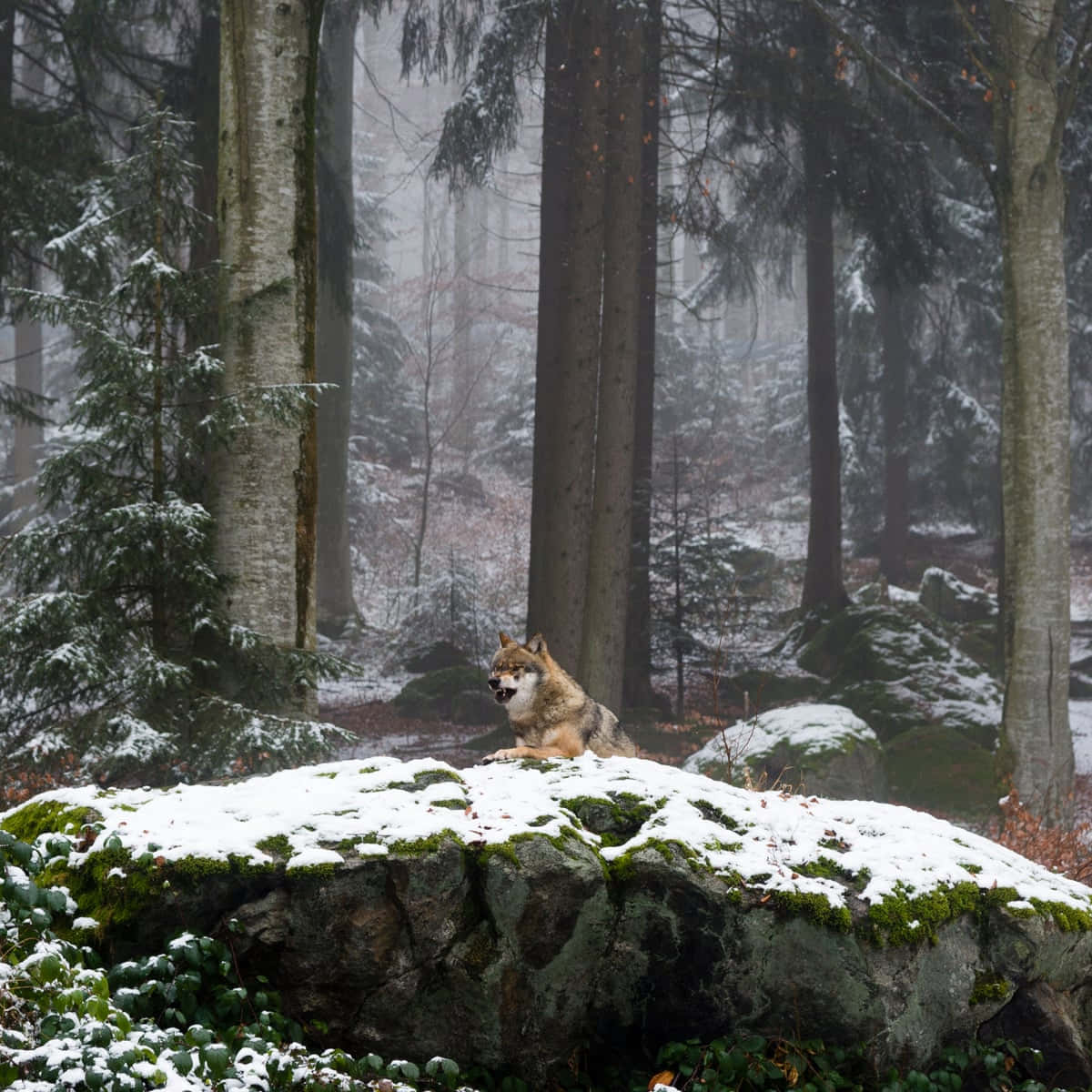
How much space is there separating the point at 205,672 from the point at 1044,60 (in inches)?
400

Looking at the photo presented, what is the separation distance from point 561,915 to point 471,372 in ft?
99.9

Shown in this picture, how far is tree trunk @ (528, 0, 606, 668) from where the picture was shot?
40.5 feet

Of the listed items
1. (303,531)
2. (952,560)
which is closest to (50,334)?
(952,560)

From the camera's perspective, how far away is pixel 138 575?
7.68m

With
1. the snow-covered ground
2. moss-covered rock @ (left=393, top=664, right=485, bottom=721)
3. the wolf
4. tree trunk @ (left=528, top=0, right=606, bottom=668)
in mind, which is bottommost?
moss-covered rock @ (left=393, top=664, right=485, bottom=721)

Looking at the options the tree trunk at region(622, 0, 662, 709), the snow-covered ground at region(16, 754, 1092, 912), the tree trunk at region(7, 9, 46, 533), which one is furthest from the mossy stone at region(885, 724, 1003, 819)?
the tree trunk at region(7, 9, 46, 533)

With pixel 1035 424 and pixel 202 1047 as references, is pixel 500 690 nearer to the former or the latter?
pixel 202 1047

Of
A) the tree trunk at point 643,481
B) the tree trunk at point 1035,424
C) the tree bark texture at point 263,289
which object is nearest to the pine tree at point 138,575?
the tree bark texture at point 263,289

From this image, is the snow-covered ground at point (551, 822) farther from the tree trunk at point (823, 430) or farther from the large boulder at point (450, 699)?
the tree trunk at point (823, 430)

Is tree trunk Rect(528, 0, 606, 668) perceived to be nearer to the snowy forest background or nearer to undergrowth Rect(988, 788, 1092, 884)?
the snowy forest background

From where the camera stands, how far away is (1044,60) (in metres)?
10.9

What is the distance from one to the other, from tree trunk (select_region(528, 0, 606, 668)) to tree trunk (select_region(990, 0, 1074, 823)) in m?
4.42

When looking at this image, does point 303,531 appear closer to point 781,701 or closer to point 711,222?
point 711,222

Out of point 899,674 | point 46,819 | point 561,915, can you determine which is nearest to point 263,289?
point 46,819
